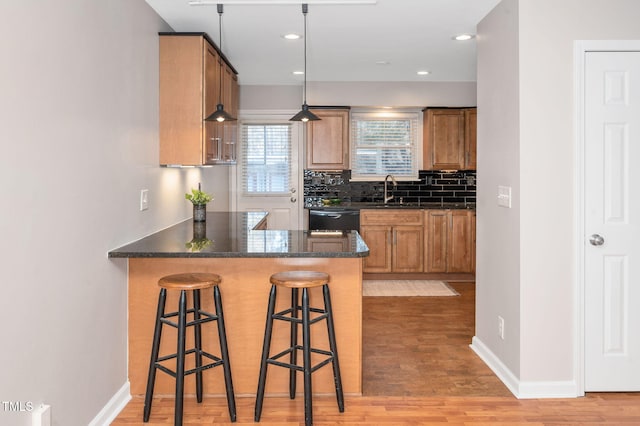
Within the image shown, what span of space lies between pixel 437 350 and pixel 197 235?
197 centimetres

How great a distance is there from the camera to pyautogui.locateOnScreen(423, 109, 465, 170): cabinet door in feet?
Answer: 23.4

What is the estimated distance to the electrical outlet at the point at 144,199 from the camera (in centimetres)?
366

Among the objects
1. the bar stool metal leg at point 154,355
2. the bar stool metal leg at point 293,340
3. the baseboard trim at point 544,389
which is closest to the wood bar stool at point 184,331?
the bar stool metal leg at point 154,355

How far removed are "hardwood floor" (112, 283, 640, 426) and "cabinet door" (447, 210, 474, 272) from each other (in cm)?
267

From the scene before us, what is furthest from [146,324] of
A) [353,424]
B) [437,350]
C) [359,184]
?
[359,184]

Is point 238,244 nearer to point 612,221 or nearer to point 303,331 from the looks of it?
point 303,331

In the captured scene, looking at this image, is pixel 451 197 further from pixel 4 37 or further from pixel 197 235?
pixel 4 37

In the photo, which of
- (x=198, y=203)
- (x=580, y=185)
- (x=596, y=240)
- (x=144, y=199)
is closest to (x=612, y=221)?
(x=596, y=240)

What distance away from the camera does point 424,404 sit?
3.28 meters

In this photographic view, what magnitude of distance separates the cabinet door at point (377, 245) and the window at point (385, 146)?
2.89 feet

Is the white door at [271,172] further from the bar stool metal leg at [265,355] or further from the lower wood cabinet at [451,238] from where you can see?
the bar stool metal leg at [265,355]

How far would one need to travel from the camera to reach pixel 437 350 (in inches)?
168

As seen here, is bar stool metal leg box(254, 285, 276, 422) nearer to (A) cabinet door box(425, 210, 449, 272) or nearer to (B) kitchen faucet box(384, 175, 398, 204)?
Result: (A) cabinet door box(425, 210, 449, 272)

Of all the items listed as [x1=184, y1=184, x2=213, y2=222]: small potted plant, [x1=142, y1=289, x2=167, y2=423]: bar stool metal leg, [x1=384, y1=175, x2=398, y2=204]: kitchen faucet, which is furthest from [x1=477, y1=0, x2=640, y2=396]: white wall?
[x1=384, y1=175, x2=398, y2=204]: kitchen faucet
